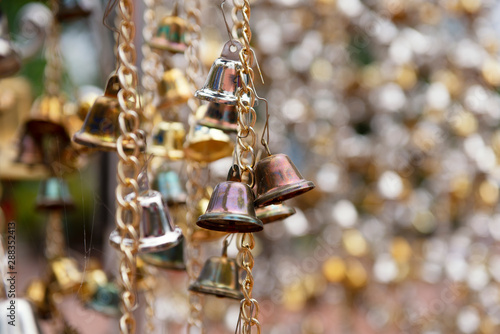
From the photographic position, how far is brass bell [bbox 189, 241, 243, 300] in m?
1.07

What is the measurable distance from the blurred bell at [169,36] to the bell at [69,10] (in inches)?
18.7

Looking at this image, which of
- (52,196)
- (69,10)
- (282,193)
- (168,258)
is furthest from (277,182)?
(69,10)

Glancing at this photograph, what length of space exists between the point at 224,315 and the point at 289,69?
0.99 m

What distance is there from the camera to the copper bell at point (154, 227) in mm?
983

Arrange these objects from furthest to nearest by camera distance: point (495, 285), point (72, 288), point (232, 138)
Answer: point (495, 285)
point (72, 288)
point (232, 138)

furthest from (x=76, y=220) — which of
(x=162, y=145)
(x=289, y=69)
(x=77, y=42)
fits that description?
(x=162, y=145)

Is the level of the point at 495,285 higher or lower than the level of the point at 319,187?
lower

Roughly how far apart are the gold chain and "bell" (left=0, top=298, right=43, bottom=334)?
182mm

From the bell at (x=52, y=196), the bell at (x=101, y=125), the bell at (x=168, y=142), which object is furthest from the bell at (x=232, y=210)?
the bell at (x=52, y=196)

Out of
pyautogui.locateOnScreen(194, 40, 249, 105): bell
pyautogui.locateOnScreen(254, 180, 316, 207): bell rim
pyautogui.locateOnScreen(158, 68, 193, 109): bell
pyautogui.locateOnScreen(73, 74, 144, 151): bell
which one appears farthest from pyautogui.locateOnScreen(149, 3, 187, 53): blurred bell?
pyautogui.locateOnScreen(254, 180, 316, 207): bell rim

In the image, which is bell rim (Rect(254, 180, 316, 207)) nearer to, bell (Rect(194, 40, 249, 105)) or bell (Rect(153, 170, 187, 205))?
bell (Rect(194, 40, 249, 105))

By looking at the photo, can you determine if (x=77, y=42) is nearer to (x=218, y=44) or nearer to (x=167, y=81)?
(x=218, y=44)

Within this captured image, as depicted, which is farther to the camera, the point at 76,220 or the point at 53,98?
the point at 76,220

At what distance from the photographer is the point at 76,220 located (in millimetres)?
2354
